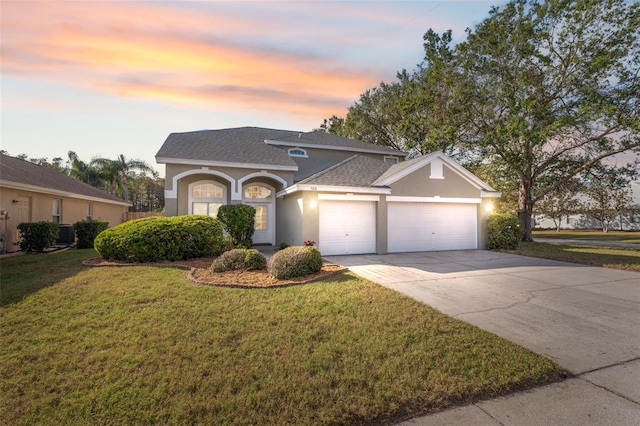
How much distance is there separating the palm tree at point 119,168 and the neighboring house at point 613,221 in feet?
149

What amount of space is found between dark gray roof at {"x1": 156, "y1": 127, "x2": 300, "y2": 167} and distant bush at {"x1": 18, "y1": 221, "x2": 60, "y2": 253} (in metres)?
5.34

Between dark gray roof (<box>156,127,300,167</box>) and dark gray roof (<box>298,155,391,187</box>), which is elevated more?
dark gray roof (<box>156,127,300,167</box>)

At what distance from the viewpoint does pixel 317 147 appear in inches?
703

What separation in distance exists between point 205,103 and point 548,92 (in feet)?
66.4

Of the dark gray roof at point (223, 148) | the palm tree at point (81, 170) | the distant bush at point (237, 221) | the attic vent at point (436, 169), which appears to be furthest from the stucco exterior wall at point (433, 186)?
the palm tree at point (81, 170)

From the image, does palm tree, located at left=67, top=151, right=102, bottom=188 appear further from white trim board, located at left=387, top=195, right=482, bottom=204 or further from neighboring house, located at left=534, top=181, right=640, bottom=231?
neighboring house, located at left=534, top=181, right=640, bottom=231

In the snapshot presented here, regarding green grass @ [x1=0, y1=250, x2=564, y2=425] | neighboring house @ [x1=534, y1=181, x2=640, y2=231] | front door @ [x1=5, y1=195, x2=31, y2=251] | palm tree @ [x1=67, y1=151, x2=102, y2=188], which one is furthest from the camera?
neighboring house @ [x1=534, y1=181, x2=640, y2=231]

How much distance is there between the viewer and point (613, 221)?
3556cm

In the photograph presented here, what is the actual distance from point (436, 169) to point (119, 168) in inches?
1164

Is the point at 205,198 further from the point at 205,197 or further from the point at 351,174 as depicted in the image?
the point at 351,174

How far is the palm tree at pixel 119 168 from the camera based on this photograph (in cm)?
2895

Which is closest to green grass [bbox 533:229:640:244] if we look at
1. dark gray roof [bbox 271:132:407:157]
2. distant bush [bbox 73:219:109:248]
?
dark gray roof [bbox 271:132:407:157]

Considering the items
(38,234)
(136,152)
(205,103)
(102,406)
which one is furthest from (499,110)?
(136,152)

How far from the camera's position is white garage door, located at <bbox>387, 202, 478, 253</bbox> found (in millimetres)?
13383
